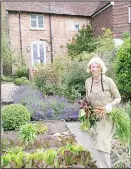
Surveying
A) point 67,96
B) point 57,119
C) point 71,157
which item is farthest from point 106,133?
point 67,96

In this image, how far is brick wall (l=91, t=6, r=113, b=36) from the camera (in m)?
17.3

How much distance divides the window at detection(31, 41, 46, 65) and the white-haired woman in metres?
16.0

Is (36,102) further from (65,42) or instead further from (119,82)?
(65,42)

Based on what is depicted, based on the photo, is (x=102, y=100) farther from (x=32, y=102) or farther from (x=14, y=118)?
(x=32, y=102)

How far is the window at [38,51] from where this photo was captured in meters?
19.8

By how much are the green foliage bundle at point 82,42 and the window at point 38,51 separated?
6.18 feet

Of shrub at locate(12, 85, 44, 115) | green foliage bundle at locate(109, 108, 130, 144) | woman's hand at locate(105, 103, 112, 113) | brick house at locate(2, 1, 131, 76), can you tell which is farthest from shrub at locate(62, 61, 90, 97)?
brick house at locate(2, 1, 131, 76)

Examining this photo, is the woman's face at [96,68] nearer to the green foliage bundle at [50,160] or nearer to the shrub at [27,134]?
the green foliage bundle at [50,160]

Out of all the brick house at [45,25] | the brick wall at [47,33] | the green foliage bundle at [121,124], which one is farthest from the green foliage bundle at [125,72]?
the brick wall at [47,33]

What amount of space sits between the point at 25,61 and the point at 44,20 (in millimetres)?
3120

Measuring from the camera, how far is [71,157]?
399 centimetres

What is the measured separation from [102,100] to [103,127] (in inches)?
13.4

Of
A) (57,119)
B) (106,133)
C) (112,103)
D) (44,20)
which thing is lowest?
(57,119)

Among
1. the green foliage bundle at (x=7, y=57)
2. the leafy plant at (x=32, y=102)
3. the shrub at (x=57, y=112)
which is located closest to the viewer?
the shrub at (x=57, y=112)
